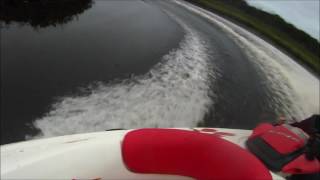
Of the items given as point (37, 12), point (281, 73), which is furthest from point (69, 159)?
point (281, 73)

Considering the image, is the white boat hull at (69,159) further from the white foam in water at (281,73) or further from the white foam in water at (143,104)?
the white foam in water at (281,73)

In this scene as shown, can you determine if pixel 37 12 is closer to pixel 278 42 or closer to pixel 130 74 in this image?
pixel 130 74

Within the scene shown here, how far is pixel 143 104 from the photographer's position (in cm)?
518

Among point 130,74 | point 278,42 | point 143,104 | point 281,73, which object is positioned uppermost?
point 278,42

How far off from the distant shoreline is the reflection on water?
135 inches

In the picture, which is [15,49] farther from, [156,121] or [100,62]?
[156,121]

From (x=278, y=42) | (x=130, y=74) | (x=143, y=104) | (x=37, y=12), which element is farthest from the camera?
(x=278, y=42)

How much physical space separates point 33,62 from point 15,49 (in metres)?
0.40

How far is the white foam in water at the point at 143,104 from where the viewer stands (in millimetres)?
4647

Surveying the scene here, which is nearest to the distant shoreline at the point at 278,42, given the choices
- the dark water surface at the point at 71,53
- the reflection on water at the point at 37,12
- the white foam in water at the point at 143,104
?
the dark water surface at the point at 71,53

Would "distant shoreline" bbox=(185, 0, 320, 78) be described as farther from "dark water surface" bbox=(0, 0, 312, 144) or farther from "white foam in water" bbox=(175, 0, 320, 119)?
"dark water surface" bbox=(0, 0, 312, 144)

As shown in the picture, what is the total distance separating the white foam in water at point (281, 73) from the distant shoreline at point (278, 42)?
0.29m

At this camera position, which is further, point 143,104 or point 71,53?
point 71,53

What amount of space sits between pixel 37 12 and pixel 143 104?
2731 millimetres
